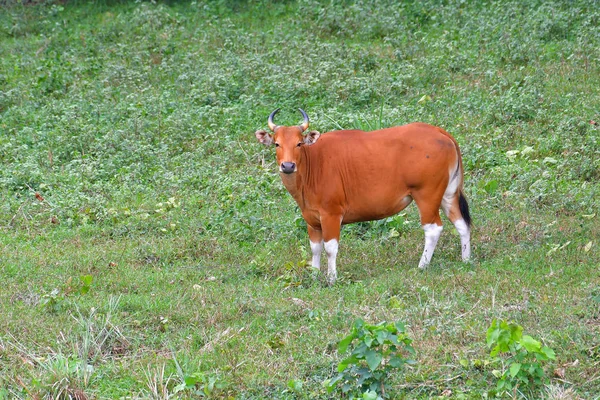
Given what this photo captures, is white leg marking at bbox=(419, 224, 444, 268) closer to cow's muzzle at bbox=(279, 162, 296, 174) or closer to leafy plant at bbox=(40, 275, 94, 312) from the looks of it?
cow's muzzle at bbox=(279, 162, 296, 174)

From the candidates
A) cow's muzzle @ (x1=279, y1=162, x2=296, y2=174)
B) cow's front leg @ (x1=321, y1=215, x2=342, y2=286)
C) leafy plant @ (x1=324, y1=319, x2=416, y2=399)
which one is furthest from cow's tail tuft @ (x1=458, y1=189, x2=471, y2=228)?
leafy plant @ (x1=324, y1=319, x2=416, y2=399)

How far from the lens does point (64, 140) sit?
43.8ft

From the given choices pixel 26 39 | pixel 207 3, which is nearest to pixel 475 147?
pixel 207 3

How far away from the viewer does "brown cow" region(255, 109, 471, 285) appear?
372 inches

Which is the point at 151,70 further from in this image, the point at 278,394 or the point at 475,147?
the point at 278,394

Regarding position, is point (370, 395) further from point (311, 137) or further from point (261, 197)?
point (261, 197)

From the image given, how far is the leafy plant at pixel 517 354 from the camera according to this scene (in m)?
6.36

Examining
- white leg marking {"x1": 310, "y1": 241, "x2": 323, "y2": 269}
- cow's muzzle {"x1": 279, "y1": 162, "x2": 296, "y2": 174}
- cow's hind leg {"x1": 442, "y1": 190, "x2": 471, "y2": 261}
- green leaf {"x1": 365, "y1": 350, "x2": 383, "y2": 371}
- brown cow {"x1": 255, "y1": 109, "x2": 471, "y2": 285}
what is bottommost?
white leg marking {"x1": 310, "y1": 241, "x2": 323, "y2": 269}

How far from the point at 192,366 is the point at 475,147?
616 cm

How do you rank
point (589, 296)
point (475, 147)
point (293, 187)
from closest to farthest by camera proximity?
point (589, 296) → point (293, 187) → point (475, 147)

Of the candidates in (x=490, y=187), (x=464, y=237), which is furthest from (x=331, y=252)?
(x=490, y=187)

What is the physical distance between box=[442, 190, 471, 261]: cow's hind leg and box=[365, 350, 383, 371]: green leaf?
3378 mm

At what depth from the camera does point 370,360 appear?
6.47m

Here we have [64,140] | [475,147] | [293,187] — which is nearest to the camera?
[293,187]
